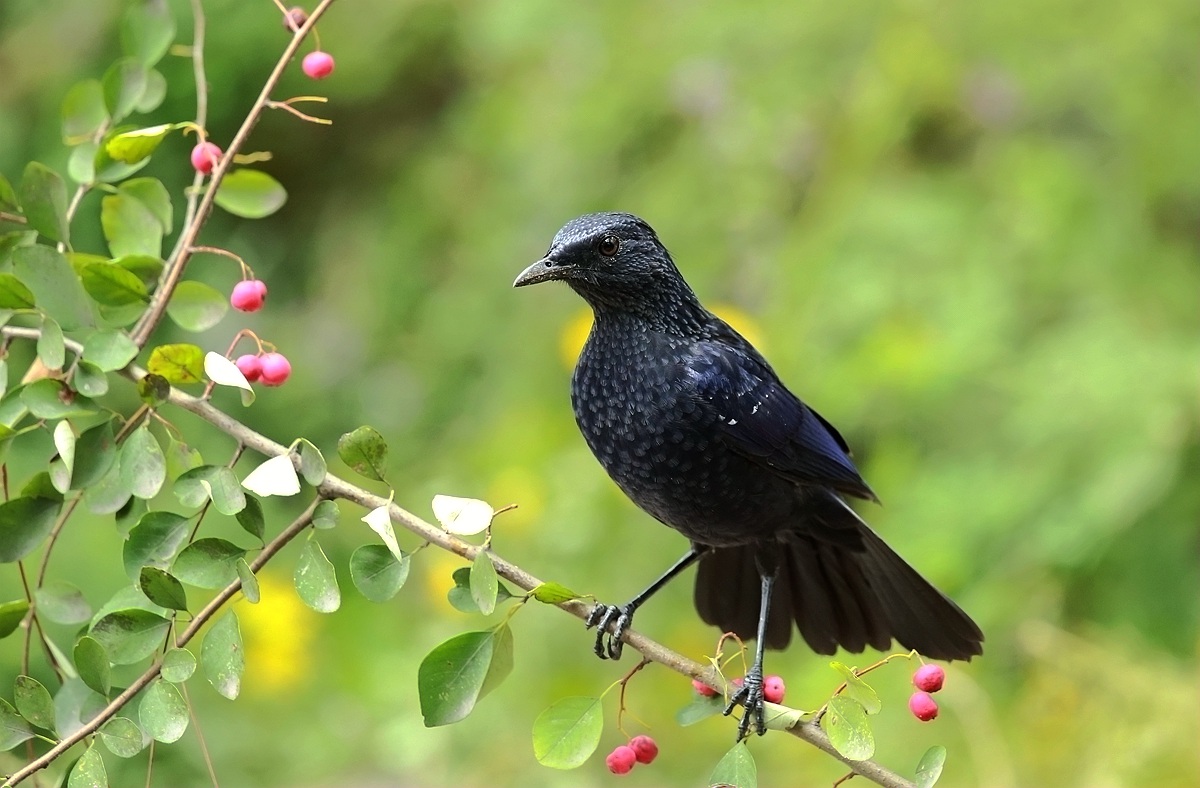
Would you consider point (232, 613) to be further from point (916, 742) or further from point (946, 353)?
point (946, 353)

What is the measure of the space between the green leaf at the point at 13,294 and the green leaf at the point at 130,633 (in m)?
0.42

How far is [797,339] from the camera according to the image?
418 centimetres

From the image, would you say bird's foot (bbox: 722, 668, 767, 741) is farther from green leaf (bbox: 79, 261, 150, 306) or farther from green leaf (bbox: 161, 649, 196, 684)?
green leaf (bbox: 79, 261, 150, 306)

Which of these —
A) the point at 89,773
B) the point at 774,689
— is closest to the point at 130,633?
the point at 89,773

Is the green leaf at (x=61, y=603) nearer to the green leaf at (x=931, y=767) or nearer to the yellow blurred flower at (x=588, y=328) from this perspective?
the green leaf at (x=931, y=767)

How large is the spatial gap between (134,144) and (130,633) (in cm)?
68

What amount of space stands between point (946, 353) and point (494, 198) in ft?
7.90

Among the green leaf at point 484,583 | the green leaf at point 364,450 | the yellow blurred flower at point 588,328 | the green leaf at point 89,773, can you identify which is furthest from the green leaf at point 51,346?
the yellow blurred flower at point 588,328

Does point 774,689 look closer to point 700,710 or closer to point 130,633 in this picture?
point 700,710

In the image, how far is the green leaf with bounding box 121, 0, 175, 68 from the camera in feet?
6.37

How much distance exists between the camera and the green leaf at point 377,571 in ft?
5.08

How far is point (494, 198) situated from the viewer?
5.64 meters

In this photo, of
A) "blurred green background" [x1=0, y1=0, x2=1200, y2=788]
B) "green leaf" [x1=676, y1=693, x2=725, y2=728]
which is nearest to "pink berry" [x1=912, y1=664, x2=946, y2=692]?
"green leaf" [x1=676, y1=693, x2=725, y2=728]

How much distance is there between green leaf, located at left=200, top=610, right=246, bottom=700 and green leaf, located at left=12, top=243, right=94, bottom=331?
1.46ft
